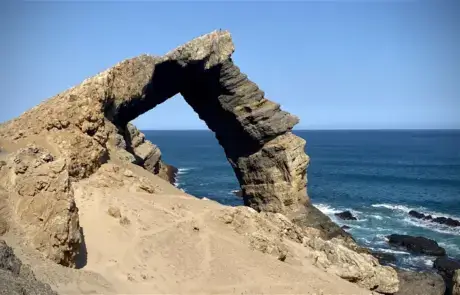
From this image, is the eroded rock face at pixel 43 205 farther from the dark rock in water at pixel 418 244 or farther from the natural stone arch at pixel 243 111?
the dark rock in water at pixel 418 244

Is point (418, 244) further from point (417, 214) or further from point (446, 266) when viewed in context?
point (417, 214)

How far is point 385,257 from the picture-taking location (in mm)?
34469

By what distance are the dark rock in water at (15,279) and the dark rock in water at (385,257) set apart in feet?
95.5

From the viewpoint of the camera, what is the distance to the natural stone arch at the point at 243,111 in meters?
31.6

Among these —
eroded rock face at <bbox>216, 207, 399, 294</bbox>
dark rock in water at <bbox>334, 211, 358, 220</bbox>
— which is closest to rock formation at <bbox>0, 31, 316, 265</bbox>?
eroded rock face at <bbox>216, 207, 399, 294</bbox>

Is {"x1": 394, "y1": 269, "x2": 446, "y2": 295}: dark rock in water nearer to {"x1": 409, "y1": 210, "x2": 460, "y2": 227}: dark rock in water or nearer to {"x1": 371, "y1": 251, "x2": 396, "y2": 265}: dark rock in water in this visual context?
{"x1": 371, "y1": 251, "x2": 396, "y2": 265}: dark rock in water

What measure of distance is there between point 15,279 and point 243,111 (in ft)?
87.7

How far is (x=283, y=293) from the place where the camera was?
55.2 ft

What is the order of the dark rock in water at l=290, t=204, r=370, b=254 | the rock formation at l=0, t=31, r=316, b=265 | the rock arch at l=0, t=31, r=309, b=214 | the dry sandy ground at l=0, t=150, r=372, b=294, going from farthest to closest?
the dark rock in water at l=290, t=204, r=370, b=254 → the rock arch at l=0, t=31, r=309, b=214 → the rock formation at l=0, t=31, r=316, b=265 → the dry sandy ground at l=0, t=150, r=372, b=294

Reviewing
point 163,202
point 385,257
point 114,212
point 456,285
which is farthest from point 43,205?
point 385,257

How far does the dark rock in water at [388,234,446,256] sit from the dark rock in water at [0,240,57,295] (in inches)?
1327

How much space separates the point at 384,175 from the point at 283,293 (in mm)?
68817

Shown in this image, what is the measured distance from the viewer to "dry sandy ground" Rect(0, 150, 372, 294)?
14.1 m

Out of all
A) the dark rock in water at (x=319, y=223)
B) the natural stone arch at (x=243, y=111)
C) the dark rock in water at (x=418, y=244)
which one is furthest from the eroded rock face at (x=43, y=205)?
the dark rock in water at (x=418, y=244)
